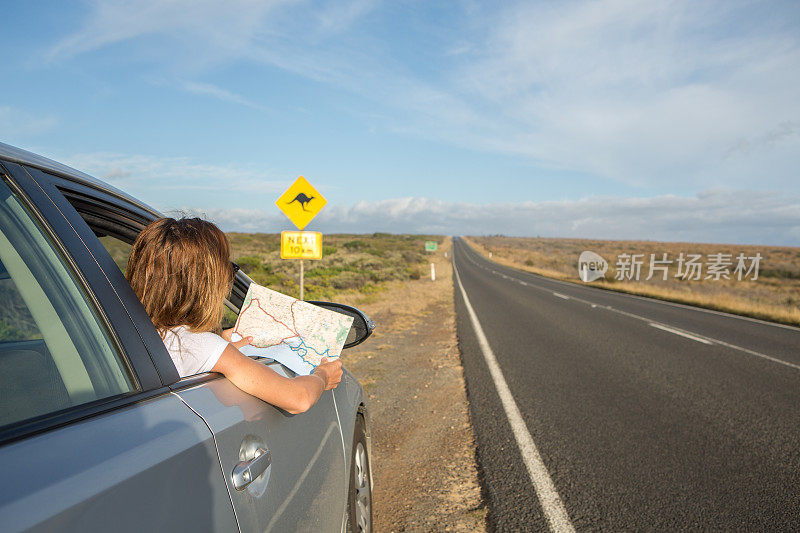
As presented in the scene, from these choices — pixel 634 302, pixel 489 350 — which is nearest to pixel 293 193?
pixel 489 350

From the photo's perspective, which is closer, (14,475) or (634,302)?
(14,475)

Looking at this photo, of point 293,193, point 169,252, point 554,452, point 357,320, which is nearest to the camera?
point 169,252

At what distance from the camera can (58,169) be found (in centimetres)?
129

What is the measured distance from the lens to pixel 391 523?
9.92ft

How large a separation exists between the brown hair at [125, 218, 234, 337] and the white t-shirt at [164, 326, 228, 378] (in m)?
0.03

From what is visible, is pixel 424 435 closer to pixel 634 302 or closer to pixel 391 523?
pixel 391 523

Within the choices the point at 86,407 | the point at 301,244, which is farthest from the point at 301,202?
the point at 86,407

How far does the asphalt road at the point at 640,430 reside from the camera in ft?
10.1

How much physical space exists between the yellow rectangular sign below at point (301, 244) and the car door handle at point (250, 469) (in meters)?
7.87

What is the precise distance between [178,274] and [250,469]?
626 millimetres

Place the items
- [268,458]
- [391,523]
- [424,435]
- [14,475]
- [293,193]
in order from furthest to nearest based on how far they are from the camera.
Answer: [293,193]
[424,435]
[391,523]
[268,458]
[14,475]

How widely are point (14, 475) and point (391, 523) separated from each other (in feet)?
8.74

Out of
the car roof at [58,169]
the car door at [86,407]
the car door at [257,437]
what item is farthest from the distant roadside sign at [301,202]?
the car door at [86,407]

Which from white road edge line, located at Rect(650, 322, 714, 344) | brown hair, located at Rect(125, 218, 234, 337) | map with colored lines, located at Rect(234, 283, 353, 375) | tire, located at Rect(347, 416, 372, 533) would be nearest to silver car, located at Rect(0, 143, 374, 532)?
brown hair, located at Rect(125, 218, 234, 337)
